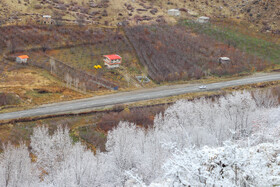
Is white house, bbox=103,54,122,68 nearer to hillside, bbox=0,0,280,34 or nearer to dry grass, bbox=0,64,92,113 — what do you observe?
dry grass, bbox=0,64,92,113

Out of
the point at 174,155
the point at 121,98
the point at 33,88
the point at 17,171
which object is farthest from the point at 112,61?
the point at 174,155

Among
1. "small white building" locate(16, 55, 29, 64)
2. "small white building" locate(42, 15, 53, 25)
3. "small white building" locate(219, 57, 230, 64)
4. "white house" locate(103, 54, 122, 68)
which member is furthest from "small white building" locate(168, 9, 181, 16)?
"small white building" locate(16, 55, 29, 64)

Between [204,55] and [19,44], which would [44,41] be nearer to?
[19,44]

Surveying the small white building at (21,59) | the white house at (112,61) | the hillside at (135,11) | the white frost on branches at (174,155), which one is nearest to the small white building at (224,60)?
the white frost on branches at (174,155)

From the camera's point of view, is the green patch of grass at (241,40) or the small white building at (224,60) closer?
the small white building at (224,60)

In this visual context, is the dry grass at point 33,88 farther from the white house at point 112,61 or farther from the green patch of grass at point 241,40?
the green patch of grass at point 241,40

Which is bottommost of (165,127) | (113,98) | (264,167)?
(113,98)

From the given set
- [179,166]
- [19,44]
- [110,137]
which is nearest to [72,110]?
[110,137]
